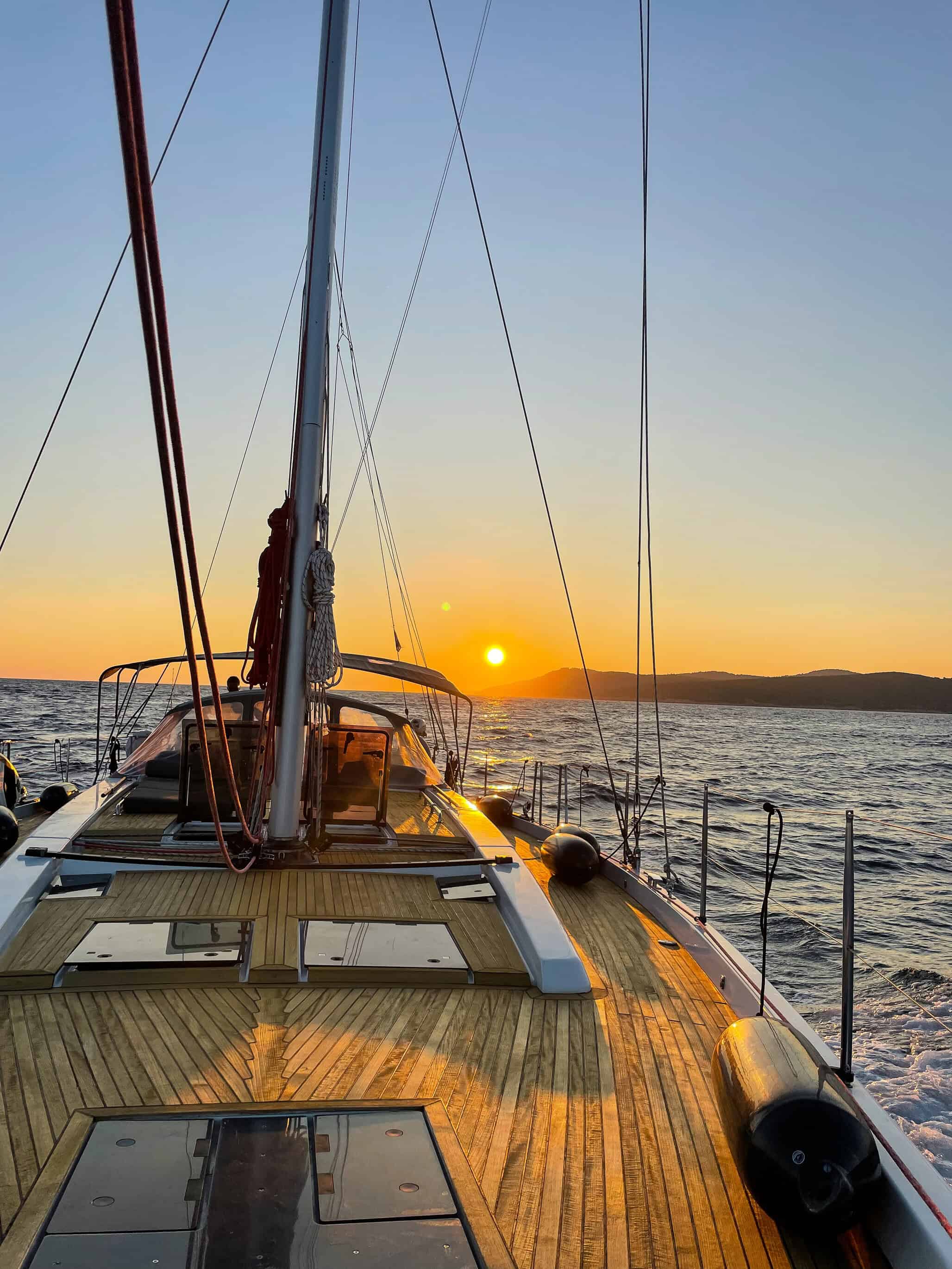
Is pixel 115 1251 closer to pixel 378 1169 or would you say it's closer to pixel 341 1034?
pixel 378 1169

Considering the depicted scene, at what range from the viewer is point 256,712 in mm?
7242

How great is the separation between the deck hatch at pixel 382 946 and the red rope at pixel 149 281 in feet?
7.38

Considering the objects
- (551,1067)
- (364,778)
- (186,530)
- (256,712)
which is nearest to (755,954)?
(364,778)

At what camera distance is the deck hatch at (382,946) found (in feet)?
14.1

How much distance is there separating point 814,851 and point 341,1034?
11.8 meters

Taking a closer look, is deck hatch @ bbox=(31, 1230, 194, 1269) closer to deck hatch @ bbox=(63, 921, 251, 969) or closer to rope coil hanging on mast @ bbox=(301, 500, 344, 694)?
deck hatch @ bbox=(63, 921, 251, 969)

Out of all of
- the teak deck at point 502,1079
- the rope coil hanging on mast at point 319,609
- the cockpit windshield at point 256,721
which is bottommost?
the teak deck at point 502,1079

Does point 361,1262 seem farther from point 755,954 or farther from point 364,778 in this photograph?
point 755,954

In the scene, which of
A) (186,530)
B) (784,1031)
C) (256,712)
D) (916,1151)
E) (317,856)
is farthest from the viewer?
(256,712)

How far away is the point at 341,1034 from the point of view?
362 centimetres

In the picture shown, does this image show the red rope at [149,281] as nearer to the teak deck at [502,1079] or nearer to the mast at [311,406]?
the teak deck at [502,1079]

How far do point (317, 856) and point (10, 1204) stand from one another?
3262 millimetres

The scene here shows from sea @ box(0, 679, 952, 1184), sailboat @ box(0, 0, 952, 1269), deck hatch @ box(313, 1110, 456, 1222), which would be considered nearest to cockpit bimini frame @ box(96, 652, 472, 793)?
sea @ box(0, 679, 952, 1184)

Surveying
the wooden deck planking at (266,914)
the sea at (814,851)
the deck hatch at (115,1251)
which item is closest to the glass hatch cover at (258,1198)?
the deck hatch at (115,1251)
